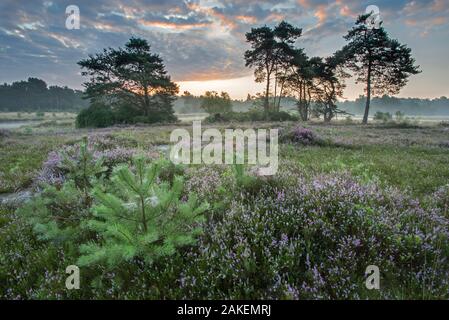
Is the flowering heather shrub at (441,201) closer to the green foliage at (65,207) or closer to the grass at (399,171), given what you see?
the grass at (399,171)

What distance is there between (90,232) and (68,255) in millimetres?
612

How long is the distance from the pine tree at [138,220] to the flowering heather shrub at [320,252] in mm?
455

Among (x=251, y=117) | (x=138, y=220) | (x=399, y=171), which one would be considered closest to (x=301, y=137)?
(x=399, y=171)

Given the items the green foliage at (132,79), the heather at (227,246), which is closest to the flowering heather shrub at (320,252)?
the heather at (227,246)

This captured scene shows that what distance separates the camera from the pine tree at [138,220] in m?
2.43

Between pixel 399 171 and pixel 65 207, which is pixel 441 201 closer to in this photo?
pixel 399 171

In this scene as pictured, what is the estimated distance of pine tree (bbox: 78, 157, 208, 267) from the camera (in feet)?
7.97

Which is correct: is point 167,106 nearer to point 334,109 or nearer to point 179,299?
point 334,109

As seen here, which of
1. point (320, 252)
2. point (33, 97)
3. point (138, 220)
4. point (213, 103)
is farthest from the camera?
point (33, 97)

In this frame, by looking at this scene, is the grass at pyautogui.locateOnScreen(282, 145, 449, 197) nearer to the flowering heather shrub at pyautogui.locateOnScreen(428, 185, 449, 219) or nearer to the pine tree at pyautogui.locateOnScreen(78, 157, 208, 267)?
the flowering heather shrub at pyautogui.locateOnScreen(428, 185, 449, 219)

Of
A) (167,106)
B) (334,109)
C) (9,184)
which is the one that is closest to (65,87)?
(167,106)

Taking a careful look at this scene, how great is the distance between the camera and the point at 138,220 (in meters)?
2.76

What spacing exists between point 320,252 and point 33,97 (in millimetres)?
173123

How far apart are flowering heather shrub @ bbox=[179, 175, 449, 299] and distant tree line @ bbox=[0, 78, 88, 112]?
149438 millimetres
